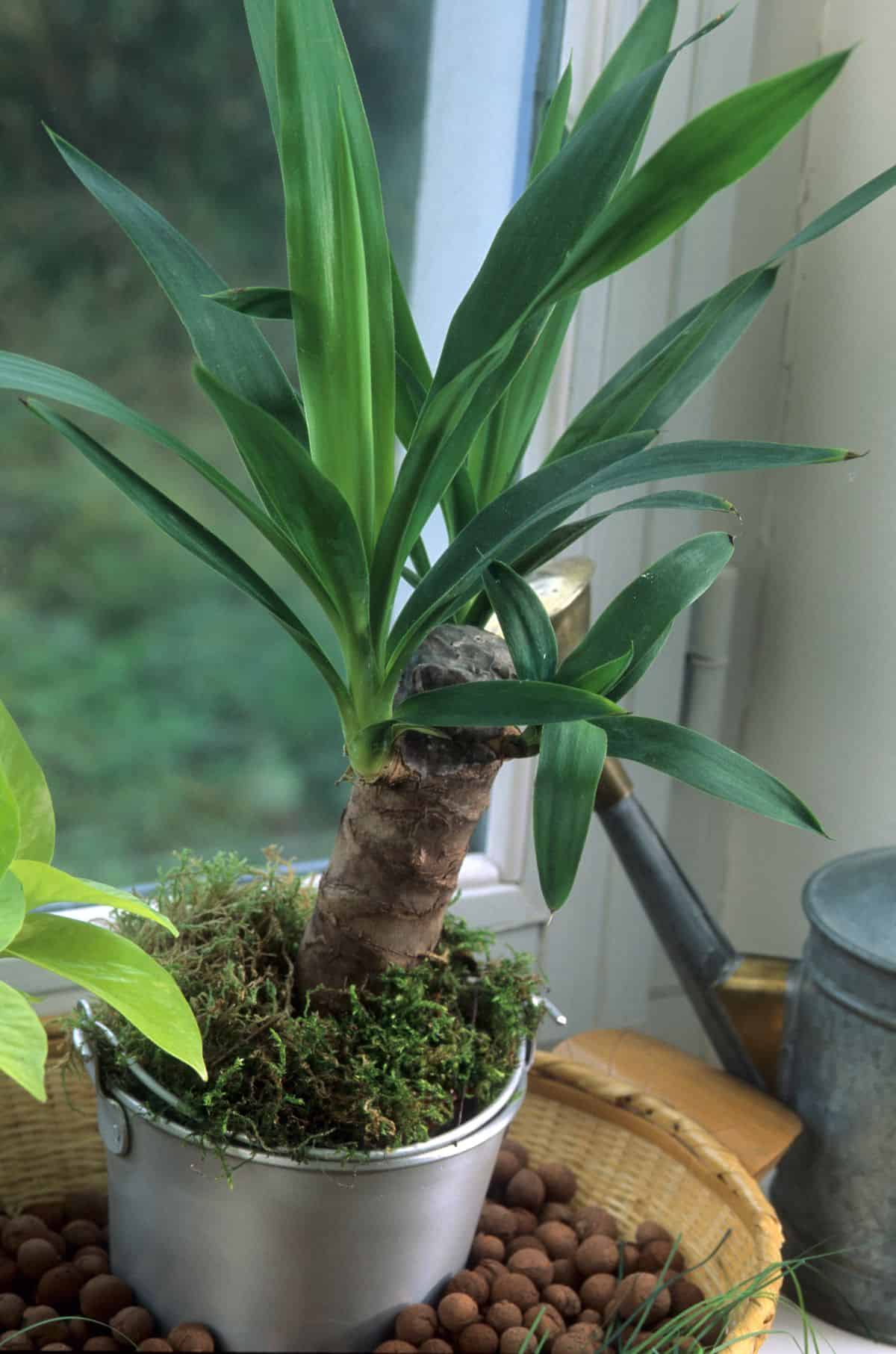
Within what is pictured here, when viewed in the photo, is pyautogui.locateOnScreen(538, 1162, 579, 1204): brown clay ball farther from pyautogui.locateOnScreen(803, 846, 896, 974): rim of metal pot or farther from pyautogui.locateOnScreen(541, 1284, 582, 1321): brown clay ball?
pyautogui.locateOnScreen(803, 846, 896, 974): rim of metal pot

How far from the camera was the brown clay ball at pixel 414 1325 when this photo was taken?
0.80 meters

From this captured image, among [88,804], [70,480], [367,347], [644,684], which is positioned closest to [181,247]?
[367,347]

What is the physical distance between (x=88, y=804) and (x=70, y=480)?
0.30m

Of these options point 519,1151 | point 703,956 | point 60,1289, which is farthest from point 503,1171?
point 60,1289

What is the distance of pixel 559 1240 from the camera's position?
945mm

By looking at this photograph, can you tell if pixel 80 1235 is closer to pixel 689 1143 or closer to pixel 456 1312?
pixel 456 1312

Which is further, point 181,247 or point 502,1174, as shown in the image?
point 502,1174

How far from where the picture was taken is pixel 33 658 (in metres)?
1.11

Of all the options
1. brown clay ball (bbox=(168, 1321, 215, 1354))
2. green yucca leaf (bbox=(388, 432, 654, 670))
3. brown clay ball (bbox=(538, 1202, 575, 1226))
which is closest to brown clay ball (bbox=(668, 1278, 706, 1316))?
brown clay ball (bbox=(538, 1202, 575, 1226))

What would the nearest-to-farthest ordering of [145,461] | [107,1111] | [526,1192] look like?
[107,1111] → [526,1192] → [145,461]

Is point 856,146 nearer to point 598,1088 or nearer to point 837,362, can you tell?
point 837,362

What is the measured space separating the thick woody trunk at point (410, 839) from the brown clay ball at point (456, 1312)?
235mm

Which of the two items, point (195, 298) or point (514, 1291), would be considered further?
point (514, 1291)

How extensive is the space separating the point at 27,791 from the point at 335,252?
1.05 feet
